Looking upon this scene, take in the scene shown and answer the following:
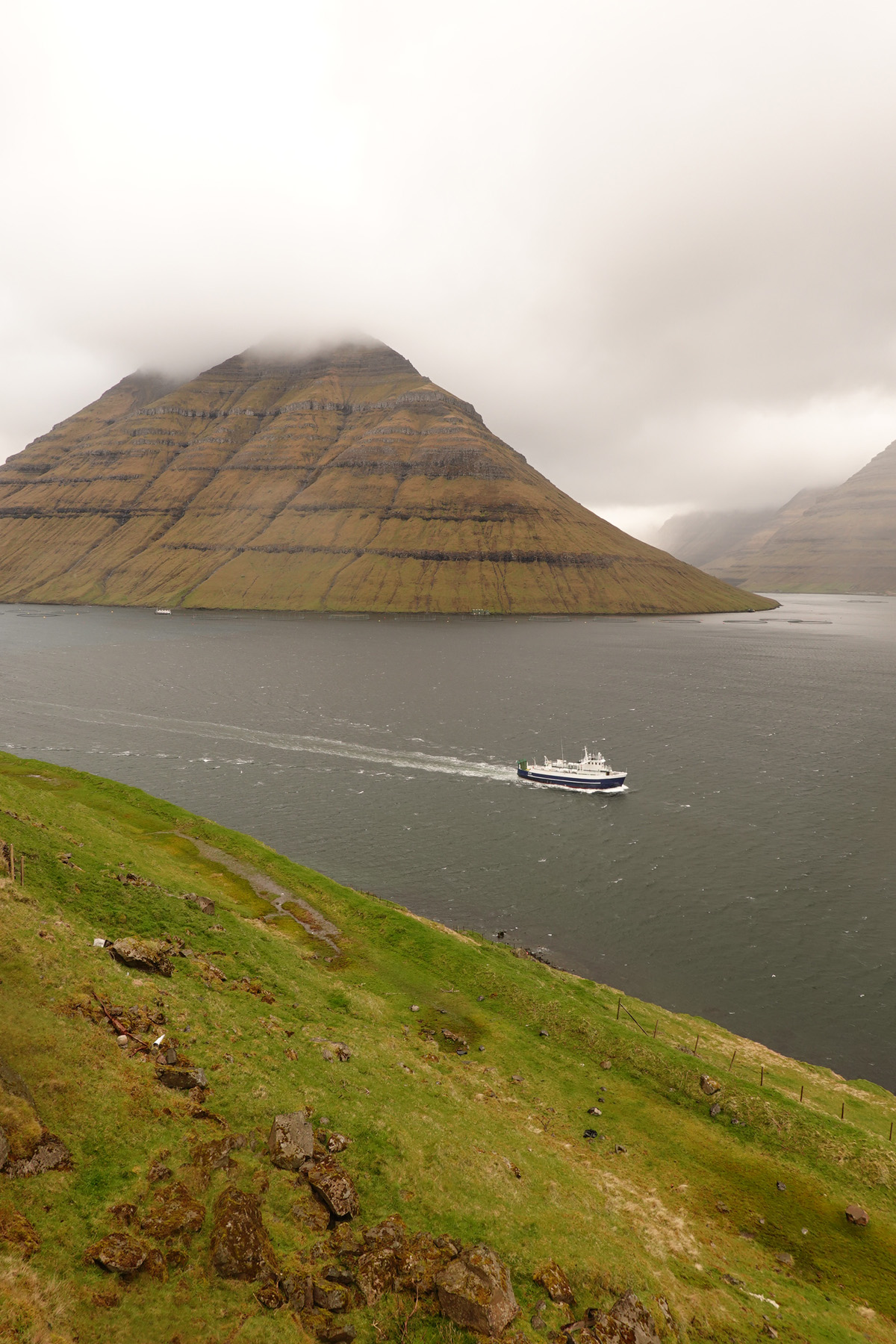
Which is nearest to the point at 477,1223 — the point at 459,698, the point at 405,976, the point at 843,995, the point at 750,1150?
the point at 750,1150

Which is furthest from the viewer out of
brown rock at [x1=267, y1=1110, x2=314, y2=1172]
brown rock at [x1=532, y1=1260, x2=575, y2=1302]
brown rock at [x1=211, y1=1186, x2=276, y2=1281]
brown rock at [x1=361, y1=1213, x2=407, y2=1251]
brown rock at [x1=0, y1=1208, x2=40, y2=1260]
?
brown rock at [x1=267, y1=1110, x2=314, y2=1172]

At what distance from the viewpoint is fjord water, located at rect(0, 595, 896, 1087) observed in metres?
57.5

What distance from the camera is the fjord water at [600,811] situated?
5753 cm

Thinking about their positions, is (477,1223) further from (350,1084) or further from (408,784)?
(408,784)

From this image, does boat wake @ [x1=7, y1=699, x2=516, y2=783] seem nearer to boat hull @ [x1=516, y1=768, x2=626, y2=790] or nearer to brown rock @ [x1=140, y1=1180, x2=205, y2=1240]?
boat hull @ [x1=516, y1=768, x2=626, y2=790]

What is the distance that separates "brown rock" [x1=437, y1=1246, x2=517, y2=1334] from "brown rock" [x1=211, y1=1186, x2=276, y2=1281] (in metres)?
5.12

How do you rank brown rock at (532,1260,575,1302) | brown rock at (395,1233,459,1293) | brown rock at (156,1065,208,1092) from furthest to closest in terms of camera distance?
brown rock at (156,1065,208,1092)
brown rock at (532,1260,575,1302)
brown rock at (395,1233,459,1293)

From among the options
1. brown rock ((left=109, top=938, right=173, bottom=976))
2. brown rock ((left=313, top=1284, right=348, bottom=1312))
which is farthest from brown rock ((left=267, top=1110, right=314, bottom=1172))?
brown rock ((left=109, top=938, right=173, bottom=976))

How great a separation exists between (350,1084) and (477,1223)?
8.34 m

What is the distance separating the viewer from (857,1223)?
89.4 ft

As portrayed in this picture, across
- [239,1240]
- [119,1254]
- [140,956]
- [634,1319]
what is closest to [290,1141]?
[239,1240]

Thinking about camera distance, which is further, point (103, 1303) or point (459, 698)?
point (459, 698)

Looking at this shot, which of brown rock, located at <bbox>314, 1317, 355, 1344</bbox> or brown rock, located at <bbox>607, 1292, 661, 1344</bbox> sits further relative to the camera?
brown rock, located at <bbox>607, 1292, 661, 1344</bbox>

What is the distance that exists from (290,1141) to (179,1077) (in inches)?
189
